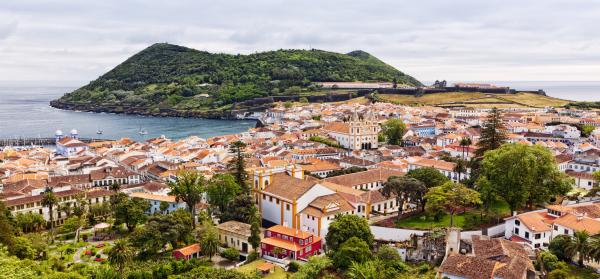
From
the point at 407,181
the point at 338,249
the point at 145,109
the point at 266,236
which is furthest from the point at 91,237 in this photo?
the point at 145,109

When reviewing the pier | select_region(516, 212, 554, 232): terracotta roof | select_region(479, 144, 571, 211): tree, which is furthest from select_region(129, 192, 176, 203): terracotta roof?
the pier

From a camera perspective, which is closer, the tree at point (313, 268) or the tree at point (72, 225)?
the tree at point (313, 268)

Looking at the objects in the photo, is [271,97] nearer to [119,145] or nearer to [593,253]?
[119,145]

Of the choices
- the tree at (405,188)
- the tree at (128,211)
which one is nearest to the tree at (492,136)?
the tree at (405,188)

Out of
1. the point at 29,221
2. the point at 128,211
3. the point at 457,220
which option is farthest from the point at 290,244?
the point at 29,221

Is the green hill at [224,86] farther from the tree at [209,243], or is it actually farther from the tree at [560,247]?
the tree at [560,247]

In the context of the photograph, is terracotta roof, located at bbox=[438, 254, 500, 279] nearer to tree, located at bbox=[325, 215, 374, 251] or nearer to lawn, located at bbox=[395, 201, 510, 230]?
tree, located at bbox=[325, 215, 374, 251]
